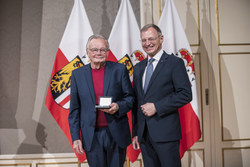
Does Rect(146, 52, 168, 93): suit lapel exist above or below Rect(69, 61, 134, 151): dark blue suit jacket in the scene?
above

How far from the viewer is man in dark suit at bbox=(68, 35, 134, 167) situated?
1506mm

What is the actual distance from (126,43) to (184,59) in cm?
73

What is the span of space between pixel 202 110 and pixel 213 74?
1.75 ft

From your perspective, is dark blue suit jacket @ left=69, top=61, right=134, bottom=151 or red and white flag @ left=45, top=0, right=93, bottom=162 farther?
red and white flag @ left=45, top=0, right=93, bottom=162

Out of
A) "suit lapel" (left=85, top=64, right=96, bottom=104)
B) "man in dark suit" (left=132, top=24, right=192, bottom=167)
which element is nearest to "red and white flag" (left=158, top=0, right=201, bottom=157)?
"man in dark suit" (left=132, top=24, right=192, bottom=167)

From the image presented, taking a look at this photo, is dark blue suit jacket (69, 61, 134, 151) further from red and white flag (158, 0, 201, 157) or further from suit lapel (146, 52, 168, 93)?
red and white flag (158, 0, 201, 157)

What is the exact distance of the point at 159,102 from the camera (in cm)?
149

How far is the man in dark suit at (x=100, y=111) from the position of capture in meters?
1.51

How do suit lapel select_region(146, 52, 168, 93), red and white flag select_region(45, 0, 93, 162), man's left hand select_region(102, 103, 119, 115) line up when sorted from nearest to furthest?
1. man's left hand select_region(102, 103, 119, 115)
2. suit lapel select_region(146, 52, 168, 93)
3. red and white flag select_region(45, 0, 93, 162)

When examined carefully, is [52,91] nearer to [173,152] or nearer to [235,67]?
[173,152]

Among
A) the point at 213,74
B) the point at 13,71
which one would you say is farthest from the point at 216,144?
the point at 13,71

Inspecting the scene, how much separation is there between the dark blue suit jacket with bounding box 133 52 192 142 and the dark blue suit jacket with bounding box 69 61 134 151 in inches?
5.5

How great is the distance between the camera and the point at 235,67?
9.75 ft

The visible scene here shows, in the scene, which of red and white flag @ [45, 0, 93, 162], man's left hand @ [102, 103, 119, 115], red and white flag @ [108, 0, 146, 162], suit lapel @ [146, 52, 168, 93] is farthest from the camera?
red and white flag @ [108, 0, 146, 162]
